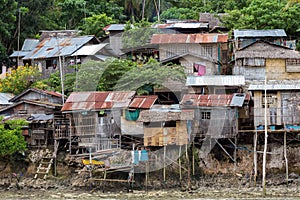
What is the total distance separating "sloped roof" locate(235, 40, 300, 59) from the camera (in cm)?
3456

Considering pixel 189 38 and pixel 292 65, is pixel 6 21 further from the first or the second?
pixel 292 65

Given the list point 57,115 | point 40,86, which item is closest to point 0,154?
point 57,115

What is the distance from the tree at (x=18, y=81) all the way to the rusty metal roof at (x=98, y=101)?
6834 mm

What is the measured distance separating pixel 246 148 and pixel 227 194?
3497mm

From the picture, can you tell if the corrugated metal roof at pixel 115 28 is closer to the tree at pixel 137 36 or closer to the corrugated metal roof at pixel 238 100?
the tree at pixel 137 36

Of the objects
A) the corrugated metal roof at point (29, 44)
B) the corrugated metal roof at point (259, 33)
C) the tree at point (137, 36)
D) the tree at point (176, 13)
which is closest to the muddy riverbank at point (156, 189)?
the corrugated metal roof at point (259, 33)

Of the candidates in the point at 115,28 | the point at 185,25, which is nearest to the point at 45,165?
the point at 115,28

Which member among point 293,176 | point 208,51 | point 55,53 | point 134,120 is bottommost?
point 293,176

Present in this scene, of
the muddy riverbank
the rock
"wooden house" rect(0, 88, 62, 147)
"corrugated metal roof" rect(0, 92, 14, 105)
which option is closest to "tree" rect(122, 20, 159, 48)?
"wooden house" rect(0, 88, 62, 147)

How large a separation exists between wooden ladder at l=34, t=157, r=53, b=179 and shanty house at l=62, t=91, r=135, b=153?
66.6 inches

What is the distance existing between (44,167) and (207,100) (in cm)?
892

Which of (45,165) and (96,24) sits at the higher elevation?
(96,24)

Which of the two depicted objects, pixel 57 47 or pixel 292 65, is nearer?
pixel 292 65

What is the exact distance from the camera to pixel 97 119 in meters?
32.0
